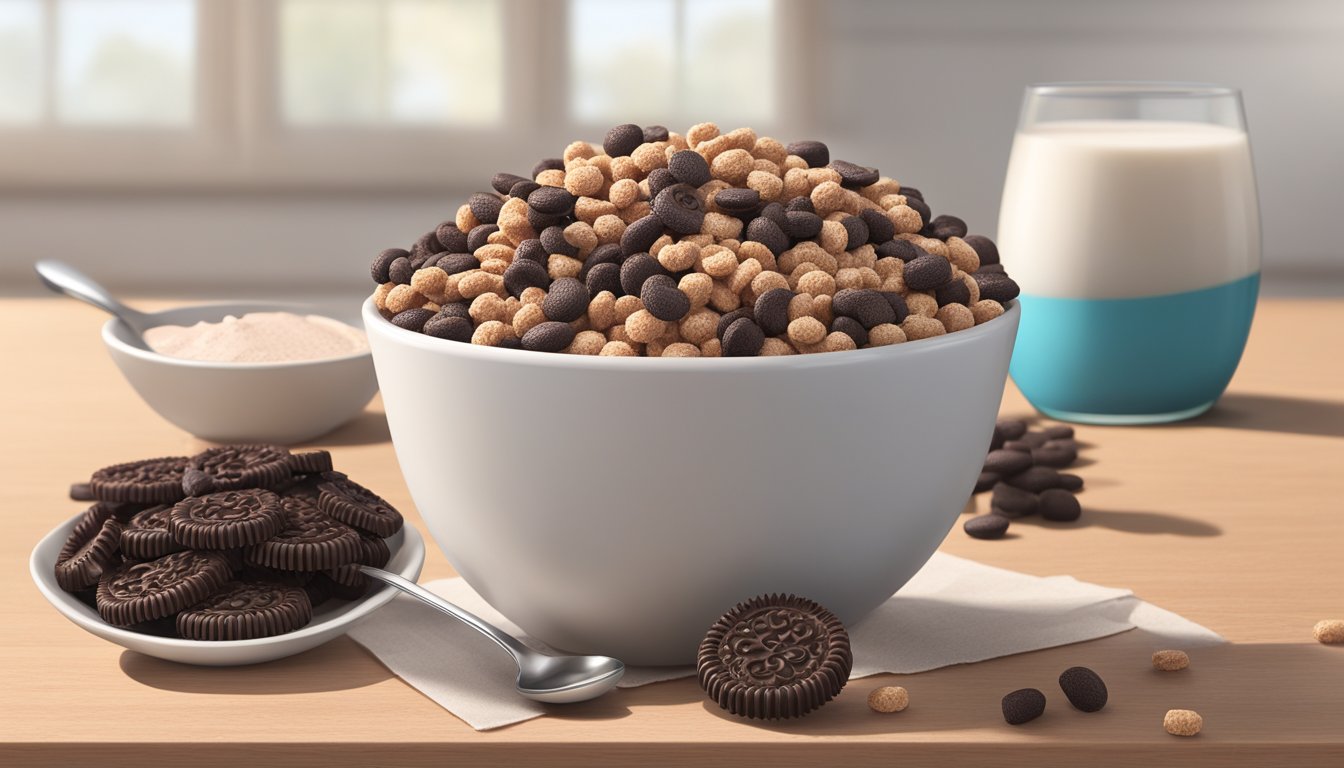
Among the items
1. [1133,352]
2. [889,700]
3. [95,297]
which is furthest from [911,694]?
[95,297]

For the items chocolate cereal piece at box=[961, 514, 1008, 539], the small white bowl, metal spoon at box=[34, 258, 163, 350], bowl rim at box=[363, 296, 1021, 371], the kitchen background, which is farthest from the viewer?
the kitchen background

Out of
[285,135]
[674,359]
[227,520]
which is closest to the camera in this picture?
[674,359]

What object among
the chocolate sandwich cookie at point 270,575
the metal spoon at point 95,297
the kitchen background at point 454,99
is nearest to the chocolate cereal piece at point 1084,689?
the chocolate sandwich cookie at point 270,575

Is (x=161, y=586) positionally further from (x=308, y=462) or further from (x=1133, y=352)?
(x=1133, y=352)

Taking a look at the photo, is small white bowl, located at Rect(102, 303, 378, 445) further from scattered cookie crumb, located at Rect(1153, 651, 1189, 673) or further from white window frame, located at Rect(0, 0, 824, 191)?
white window frame, located at Rect(0, 0, 824, 191)

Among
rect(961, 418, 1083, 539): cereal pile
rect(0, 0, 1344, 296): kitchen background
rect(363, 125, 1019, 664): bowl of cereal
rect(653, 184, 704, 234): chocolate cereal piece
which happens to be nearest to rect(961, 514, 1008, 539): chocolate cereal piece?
rect(961, 418, 1083, 539): cereal pile

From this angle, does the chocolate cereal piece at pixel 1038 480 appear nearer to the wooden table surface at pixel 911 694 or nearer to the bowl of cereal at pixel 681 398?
the wooden table surface at pixel 911 694

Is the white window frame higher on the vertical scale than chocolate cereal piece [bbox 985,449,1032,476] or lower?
higher
